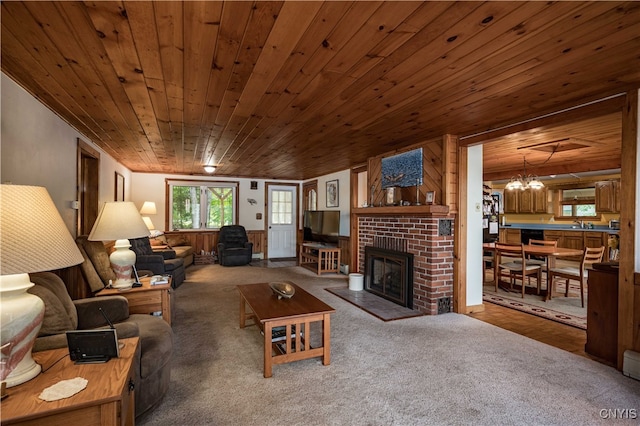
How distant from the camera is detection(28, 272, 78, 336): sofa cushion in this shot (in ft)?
5.80

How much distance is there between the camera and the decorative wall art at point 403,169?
13.5 feet

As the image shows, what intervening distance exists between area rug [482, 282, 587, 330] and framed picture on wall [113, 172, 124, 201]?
617 cm

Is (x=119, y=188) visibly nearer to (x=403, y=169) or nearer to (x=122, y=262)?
(x=122, y=262)

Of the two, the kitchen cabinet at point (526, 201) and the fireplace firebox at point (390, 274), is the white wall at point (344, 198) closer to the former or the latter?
the fireplace firebox at point (390, 274)

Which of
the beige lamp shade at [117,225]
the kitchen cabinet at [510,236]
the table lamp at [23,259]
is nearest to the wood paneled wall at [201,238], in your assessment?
the beige lamp shade at [117,225]

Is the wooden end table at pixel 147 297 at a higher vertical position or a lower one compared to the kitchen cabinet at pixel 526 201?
lower

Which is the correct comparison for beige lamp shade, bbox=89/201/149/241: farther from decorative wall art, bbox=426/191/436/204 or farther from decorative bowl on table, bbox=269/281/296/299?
decorative wall art, bbox=426/191/436/204

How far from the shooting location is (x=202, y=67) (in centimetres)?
196

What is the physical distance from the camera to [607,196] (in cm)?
703

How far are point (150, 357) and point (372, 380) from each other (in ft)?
4.83

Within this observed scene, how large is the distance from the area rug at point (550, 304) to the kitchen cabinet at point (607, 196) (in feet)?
10.6

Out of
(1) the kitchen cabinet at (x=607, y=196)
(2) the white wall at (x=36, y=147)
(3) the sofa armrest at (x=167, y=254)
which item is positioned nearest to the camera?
(2) the white wall at (x=36, y=147)

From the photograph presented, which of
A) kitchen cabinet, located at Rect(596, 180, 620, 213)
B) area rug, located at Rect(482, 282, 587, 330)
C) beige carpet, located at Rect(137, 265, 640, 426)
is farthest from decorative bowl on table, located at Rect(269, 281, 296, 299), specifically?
kitchen cabinet, located at Rect(596, 180, 620, 213)

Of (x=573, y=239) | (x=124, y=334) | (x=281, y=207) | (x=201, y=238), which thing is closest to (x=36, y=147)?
→ (x=124, y=334)
